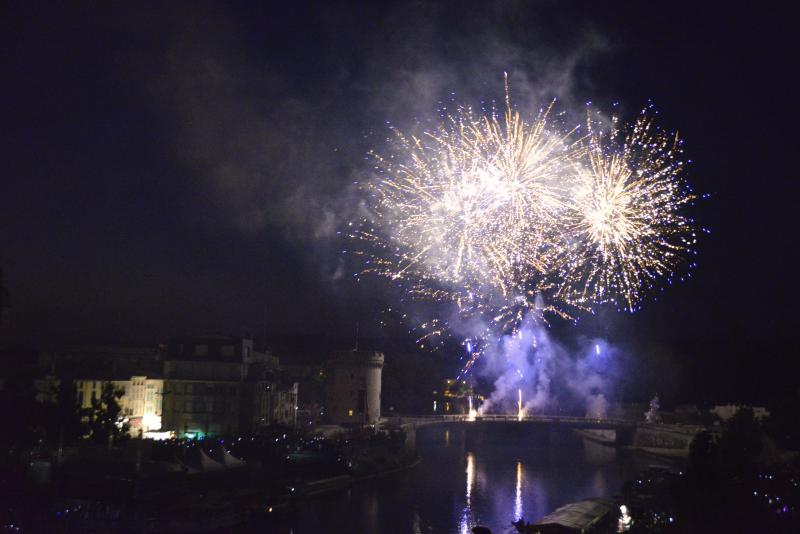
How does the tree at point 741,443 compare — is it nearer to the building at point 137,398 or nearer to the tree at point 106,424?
the tree at point 106,424

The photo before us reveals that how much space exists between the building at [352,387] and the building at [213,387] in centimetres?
1141

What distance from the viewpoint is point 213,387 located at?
161 ft

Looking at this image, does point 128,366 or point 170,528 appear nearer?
point 170,528

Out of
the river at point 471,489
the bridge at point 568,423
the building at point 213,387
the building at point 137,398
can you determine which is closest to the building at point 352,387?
the bridge at point 568,423

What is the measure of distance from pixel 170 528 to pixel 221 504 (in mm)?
3382

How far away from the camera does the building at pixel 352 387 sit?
2468 inches

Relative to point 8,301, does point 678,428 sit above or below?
below

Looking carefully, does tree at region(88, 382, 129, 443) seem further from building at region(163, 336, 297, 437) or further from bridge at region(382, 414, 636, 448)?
bridge at region(382, 414, 636, 448)

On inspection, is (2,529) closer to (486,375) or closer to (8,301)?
(8,301)

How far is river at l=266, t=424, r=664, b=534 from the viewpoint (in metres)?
35.8

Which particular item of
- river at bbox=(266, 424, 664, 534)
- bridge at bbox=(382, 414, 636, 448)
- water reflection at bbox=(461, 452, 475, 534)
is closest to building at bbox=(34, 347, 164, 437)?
river at bbox=(266, 424, 664, 534)

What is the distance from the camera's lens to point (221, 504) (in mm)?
32375

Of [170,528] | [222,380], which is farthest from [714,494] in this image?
[222,380]

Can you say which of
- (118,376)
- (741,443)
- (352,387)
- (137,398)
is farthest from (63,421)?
(741,443)
